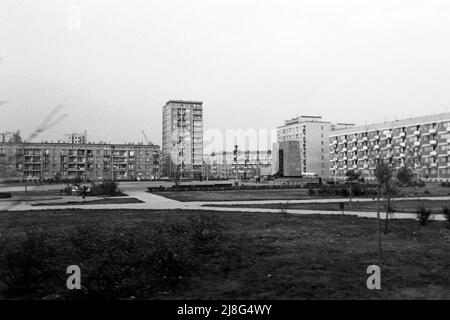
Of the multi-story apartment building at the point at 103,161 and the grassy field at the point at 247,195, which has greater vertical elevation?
the multi-story apartment building at the point at 103,161

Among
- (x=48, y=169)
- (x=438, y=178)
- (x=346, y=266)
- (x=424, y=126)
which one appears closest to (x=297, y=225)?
(x=346, y=266)

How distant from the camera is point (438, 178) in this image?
272 ft

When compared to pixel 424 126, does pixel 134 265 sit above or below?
below

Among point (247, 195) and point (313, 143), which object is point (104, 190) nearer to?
point (247, 195)

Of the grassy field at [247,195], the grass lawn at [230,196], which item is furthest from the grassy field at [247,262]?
the grassy field at [247,195]

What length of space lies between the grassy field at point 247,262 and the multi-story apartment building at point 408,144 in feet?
219

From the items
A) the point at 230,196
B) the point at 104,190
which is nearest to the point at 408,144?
the point at 230,196

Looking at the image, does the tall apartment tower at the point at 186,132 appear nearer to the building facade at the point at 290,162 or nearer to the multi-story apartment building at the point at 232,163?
the multi-story apartment building at the point at 232,163

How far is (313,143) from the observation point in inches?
5251

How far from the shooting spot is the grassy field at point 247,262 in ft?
21.6
